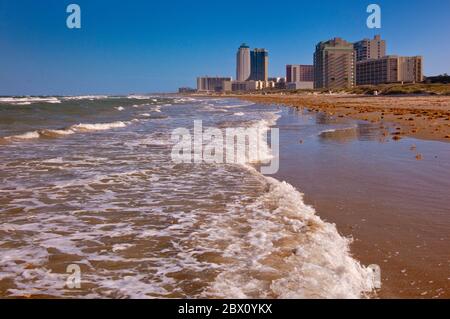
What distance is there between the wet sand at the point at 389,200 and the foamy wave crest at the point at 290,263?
0.26m

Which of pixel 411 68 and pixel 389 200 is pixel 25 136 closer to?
pixel 389 200

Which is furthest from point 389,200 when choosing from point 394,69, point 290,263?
point 394,69

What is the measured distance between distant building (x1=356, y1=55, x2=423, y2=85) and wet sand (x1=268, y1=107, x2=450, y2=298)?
509 ft

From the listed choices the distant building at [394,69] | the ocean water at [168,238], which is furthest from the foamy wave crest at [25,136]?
the distant building at [394,69]

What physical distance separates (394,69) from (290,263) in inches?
6744

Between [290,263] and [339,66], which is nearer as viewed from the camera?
[290,263]

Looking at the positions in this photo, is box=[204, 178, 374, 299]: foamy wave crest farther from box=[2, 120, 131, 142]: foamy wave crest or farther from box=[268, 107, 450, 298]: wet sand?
box=[2, 120, 131, 142]: foamy wave crest

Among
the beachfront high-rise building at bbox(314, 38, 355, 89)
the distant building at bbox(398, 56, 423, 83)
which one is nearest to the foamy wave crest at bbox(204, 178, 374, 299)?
the distant building at bbox(398, 56, 423, 83)

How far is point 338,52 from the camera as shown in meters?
195

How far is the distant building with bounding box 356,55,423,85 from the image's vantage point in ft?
524

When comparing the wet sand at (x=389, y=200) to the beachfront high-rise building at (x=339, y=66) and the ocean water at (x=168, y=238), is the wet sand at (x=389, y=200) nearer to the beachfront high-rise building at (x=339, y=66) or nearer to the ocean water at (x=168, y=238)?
the ocean water at (x=168, y=238)

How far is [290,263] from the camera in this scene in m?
4.55
